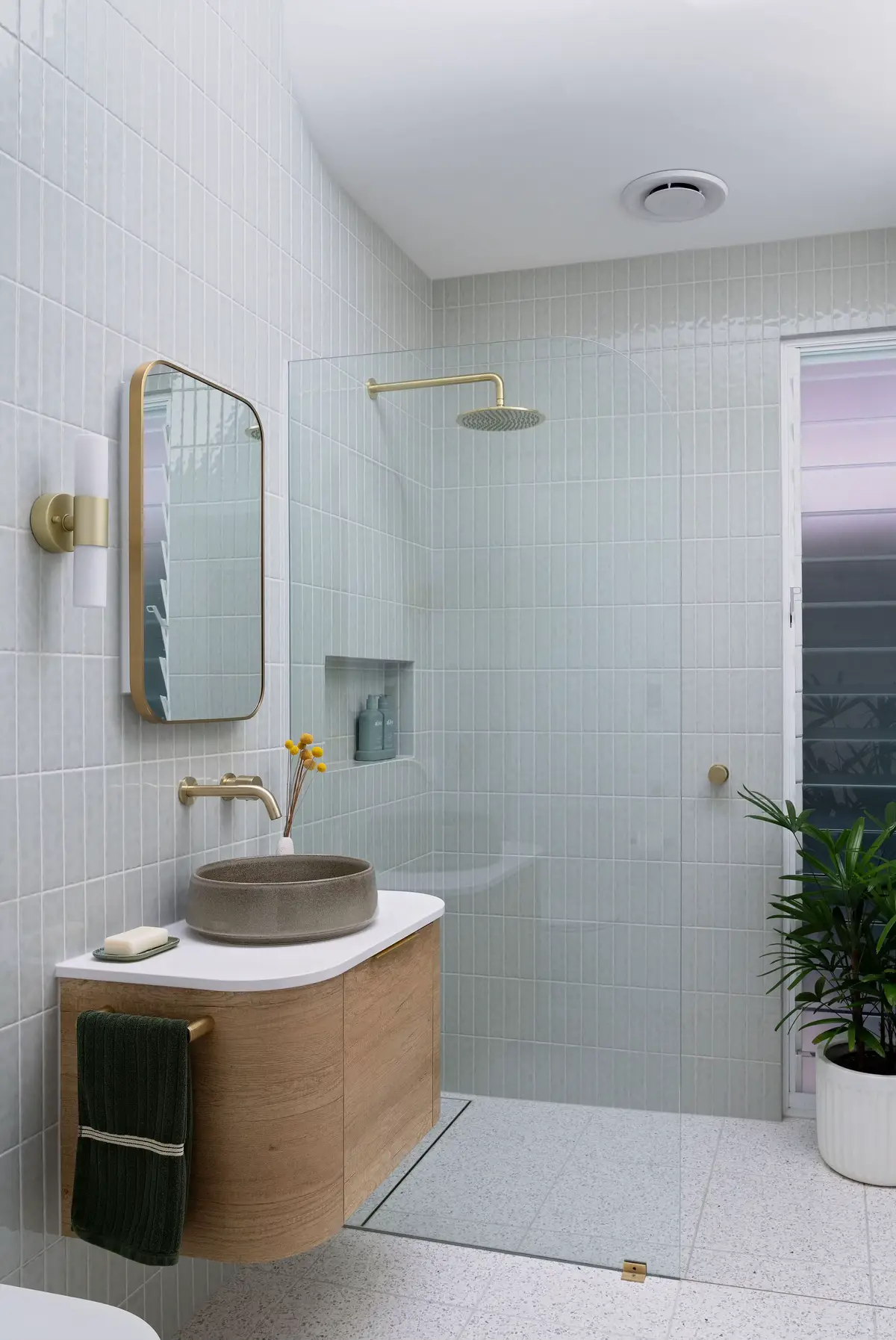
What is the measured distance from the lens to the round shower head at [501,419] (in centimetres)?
241

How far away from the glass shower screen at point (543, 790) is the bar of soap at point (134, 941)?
Result: 72 cm

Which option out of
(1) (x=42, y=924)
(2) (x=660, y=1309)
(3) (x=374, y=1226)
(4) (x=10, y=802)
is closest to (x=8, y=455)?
(4) (x=10, y=802)

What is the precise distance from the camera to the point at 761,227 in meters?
3.21

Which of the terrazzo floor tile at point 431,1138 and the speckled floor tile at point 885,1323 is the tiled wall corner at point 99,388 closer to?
the terrazzo floor tile at point 431,1138

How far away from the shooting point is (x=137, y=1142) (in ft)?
5.44

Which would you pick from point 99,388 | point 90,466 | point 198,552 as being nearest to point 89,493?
point 90,466

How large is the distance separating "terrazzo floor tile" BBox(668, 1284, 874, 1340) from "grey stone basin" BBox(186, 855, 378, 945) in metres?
1.06

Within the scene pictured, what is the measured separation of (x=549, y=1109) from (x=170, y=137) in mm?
2117

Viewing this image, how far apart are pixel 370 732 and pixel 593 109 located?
1533 mm

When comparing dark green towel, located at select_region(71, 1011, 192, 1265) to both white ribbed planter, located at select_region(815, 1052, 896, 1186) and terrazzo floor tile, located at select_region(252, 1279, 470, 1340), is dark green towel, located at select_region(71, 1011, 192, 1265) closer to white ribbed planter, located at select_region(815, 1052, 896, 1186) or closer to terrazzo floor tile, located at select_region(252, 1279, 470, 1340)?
terrazzo floor tile, located at select_region(252, 1279, 470, 1340)

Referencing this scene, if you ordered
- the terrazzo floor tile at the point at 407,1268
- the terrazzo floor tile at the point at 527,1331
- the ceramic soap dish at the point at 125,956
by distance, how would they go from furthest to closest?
the terrazzo floor tile at the point at 407,1268
the terrazzo floor tile at the point at 527,1331
the ceramic soap dish at the point at 125,956

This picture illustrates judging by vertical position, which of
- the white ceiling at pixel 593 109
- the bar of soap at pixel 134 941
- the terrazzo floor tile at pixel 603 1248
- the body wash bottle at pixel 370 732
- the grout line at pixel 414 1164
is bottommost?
the terrazzo floor tile at pixel 603 1248

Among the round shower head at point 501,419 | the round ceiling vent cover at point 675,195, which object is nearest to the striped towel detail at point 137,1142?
the round shower head at point 501,419

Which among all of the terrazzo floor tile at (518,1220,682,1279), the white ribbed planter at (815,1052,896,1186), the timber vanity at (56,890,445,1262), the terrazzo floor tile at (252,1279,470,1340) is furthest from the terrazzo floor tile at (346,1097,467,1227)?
the white ribbed planter at (815,1052,896,1186)
